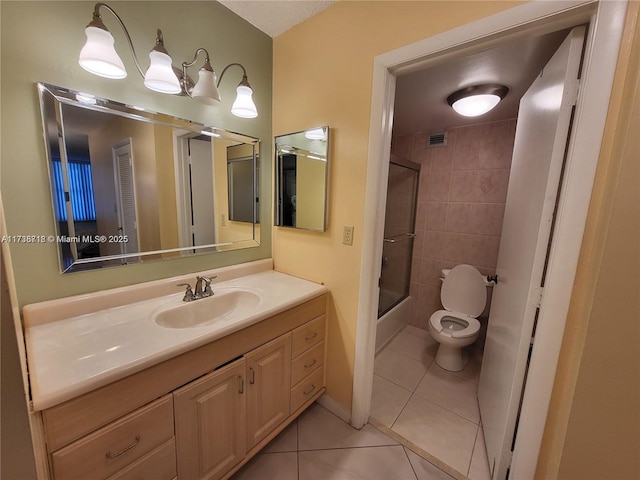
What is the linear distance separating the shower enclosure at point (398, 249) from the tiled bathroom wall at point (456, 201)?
0.08 m

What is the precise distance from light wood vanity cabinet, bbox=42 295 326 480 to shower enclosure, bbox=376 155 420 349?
3.95 ft

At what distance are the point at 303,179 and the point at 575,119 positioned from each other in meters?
1.25

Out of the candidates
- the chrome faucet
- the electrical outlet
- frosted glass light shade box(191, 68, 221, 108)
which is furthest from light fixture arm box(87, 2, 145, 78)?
the electrical outlet

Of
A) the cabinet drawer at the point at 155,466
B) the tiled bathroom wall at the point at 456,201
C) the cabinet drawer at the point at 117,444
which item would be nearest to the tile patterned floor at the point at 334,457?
the cabinet drawer at the point at 155,466

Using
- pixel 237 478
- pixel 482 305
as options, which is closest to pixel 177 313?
pixel 237 478

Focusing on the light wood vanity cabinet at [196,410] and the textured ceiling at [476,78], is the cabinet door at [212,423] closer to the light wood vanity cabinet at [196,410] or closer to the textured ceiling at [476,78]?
the light wood vanity cabinet at [196,410]

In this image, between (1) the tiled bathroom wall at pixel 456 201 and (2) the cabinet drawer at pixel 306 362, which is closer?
(2) the cabinet drawer at pixel 306 362

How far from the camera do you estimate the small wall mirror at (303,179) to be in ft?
5.03

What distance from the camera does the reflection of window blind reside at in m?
1.03

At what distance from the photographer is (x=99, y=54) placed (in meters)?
0.94

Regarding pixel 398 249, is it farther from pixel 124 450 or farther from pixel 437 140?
pixel 124 450

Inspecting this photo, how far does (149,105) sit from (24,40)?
0.41 m

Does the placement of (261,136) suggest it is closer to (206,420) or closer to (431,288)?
(206,420)

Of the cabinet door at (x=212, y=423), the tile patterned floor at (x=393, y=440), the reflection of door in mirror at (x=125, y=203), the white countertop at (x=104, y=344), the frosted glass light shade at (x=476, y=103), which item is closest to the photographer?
the white countertop at (x=104, y=344)
